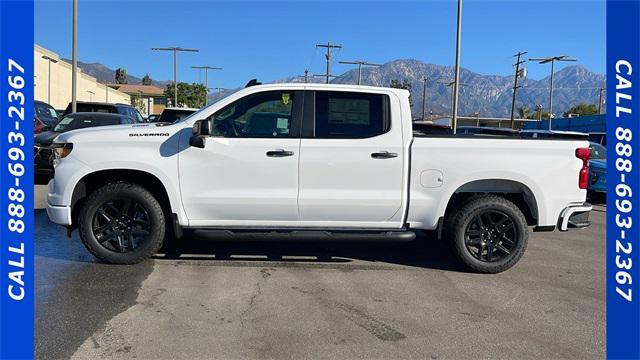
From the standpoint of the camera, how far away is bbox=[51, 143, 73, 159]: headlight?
532cm

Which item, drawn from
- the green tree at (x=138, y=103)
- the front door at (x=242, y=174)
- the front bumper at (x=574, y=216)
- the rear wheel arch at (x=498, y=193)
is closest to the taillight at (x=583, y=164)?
the front bumper at (x=574, y=216)

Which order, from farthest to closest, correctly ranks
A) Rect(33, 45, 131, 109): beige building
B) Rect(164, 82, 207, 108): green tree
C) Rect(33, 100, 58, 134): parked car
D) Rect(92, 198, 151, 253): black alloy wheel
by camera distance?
Rect(164, 82, 207, 108): green tree
Rect(33, 45, 131, 109): beige building
Rect(33, 100, 58, 134): parked car
Rect(92, 198, 151, 253): black alloy wheel

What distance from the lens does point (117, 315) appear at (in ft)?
13.8

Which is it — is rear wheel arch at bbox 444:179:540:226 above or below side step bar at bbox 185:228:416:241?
above

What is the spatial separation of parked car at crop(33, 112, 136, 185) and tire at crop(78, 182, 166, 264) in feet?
15.3

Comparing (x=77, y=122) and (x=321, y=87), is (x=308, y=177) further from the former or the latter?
(x=77, y=122)

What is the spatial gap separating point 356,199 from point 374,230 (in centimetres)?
42

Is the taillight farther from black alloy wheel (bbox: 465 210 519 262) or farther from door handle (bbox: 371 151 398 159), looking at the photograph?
door handle (bbox: 371 151 398 159)

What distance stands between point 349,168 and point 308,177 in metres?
0.43

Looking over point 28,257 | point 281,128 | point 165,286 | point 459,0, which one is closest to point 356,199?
point 281,128

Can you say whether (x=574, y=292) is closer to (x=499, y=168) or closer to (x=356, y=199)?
(x=499, y=168)

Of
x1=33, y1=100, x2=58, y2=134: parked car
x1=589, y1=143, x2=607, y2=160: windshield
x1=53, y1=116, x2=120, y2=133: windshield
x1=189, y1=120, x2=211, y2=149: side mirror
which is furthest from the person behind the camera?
x1=33, y1=100, x2=58, y2=134: parked car

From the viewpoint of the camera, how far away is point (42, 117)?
1417cm

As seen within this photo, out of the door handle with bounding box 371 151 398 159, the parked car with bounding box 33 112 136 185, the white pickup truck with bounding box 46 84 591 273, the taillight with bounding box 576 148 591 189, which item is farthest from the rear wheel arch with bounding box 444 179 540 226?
the parked car with bounding box 33 112 136 185
